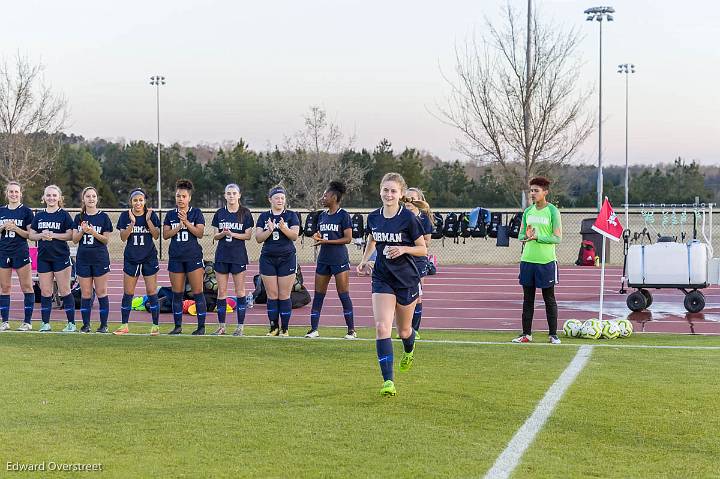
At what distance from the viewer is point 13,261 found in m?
12.5

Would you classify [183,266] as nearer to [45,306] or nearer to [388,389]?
[45,306]

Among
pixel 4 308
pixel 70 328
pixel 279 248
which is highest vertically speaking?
pixel 279 248

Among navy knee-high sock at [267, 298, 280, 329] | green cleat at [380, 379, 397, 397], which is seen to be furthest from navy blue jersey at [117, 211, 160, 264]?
green cleat at [380, 379, 397, 397]

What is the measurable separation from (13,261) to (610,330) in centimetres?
842

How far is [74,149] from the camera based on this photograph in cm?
6594

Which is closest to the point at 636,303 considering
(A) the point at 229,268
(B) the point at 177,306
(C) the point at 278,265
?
(C) the point at 278,265

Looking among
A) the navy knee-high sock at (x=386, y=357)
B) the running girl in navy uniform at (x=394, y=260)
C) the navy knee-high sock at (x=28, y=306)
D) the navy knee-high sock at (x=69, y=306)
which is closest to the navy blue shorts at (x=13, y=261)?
the navy knee-high sock at (x=28, y=306)

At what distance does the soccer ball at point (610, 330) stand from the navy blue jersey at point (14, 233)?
8.19 meters

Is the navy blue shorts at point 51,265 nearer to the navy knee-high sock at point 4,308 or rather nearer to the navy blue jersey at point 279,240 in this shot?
the navy knee-high sock at point 4,308

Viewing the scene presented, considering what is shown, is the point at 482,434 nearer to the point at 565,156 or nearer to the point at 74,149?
the point at 565,156

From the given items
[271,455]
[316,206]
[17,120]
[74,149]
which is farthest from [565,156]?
[74,149]

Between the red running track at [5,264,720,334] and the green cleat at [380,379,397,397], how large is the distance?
266 inches

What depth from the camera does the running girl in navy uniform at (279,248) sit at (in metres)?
11.6

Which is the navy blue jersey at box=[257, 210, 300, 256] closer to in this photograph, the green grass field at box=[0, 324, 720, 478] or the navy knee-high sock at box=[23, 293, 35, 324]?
the green grass field at box=[0, 324, 720, 478]
